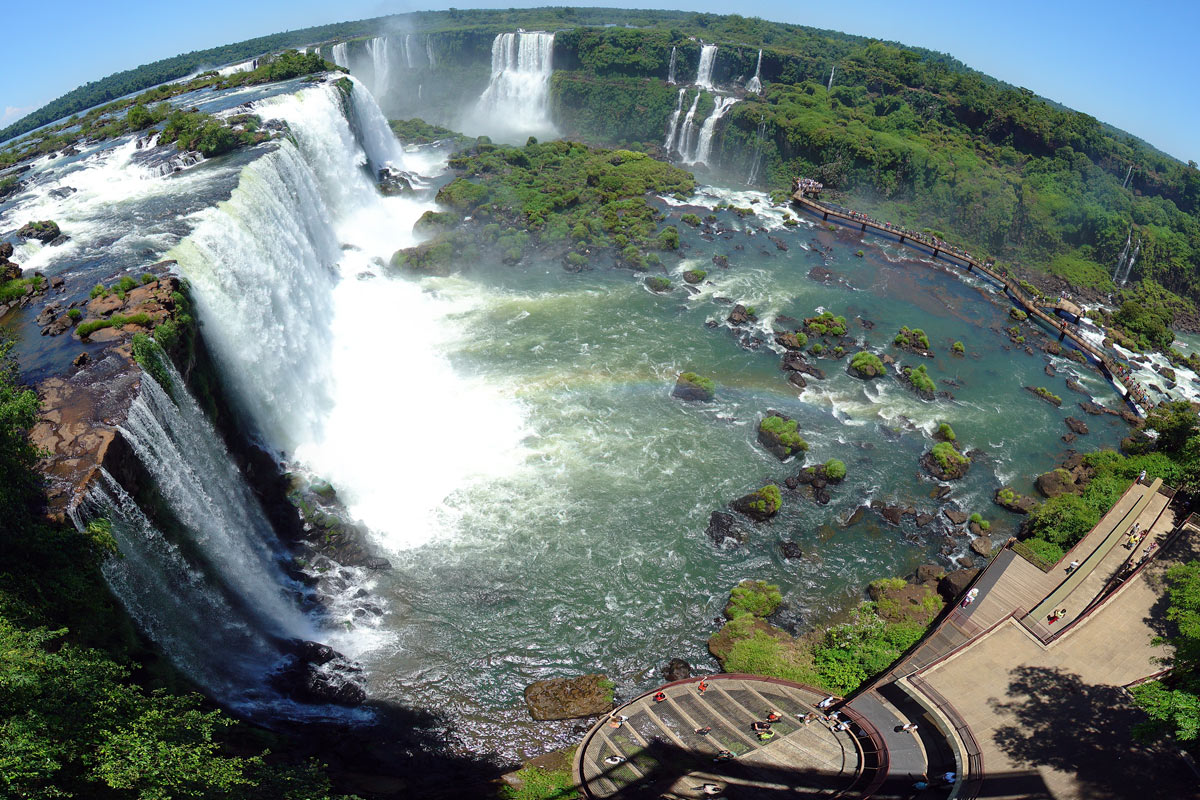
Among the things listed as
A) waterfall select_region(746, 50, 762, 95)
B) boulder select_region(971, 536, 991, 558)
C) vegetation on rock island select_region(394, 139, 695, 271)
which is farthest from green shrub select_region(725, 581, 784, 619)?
waterfall select_region(746, 50, 762, 95)

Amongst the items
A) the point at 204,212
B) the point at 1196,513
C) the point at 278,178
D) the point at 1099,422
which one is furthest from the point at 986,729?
the point at 278,178

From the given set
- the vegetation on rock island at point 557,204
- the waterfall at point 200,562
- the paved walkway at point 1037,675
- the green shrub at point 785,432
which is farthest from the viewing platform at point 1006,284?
the waterfall at point 200,562

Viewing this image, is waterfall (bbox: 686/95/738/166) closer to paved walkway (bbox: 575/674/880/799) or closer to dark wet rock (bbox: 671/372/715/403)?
dark wet rock (bbox: 671/372/715/403)

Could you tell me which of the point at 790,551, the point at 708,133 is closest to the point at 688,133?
the point at 708,133

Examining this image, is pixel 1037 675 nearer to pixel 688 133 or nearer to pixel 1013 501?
pixel 1013 501

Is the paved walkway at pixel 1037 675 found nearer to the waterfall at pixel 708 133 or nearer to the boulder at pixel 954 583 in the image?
the boulder at pixel 954 583

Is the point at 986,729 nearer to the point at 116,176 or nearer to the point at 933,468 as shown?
the point at 933,468
